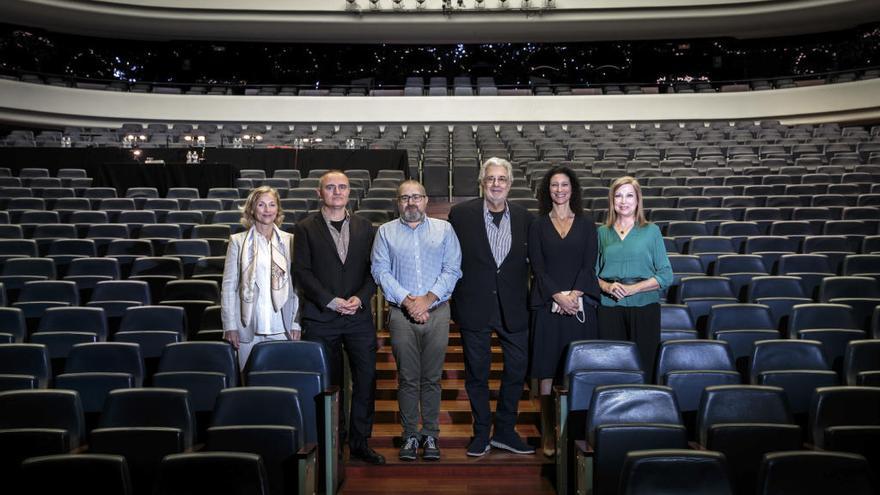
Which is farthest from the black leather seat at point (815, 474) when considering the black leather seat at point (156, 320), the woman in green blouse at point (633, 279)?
the black leather seat at point (156, 320)

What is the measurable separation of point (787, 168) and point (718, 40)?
11.1 metres

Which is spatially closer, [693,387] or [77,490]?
[77,490]

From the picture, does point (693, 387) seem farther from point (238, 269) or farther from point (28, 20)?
point (28, 20)

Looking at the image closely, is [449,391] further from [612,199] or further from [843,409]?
[843,409]

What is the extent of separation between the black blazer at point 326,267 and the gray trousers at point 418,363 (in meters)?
0.24

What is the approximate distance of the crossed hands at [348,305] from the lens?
399cm

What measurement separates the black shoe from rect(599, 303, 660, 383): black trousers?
4.30 ft

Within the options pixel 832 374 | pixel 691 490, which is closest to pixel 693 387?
pixel 832 374

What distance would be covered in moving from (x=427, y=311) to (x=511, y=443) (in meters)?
0.83

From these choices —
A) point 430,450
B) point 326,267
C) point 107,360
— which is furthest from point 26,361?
point 430,450

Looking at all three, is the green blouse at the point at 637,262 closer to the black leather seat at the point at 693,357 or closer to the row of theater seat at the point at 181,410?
the black leather seat at the point at 693,357

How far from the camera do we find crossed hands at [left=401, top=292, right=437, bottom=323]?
393 cm

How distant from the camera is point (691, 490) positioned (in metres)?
2.55

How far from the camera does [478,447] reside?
4074 mm
